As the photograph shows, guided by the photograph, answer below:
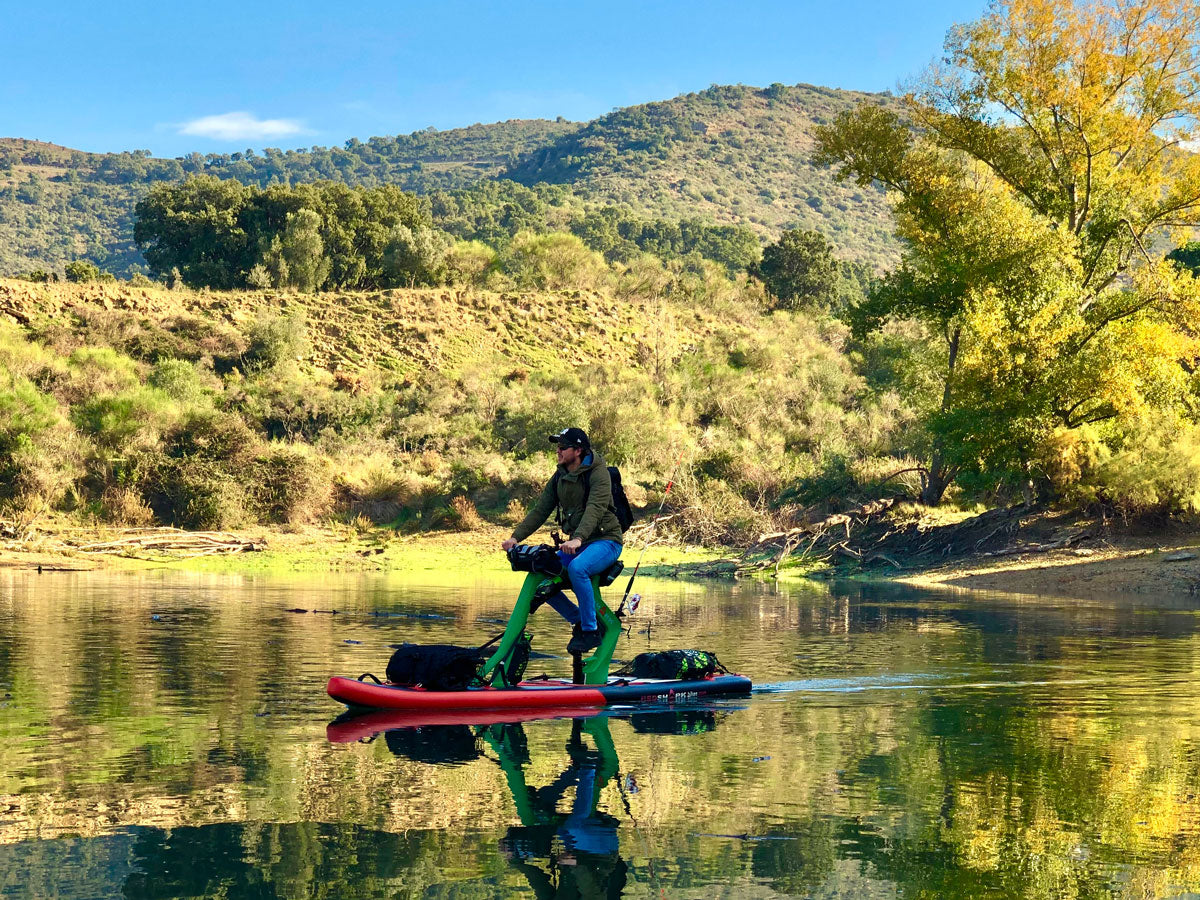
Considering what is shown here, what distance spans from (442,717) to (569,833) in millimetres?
4241

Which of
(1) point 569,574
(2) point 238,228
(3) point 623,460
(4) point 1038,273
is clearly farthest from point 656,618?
(2) point 238,228

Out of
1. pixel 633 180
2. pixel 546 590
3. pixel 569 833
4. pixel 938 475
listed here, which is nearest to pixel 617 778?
pixel 569 833

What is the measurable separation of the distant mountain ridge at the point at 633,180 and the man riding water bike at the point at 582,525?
119588 millimetres

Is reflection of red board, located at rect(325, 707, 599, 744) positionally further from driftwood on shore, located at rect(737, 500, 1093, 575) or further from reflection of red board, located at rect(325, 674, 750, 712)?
driftwood on shore, located at rect(737, 500, 1093, 575)

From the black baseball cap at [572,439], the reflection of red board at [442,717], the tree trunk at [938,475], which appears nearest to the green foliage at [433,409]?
the tree trunk at [938,475]

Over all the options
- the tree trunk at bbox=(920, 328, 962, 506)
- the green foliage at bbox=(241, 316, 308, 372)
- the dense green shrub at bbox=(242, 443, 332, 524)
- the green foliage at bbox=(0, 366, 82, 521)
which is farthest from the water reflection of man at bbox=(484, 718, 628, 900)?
the green foliage at bbox=(241, 316, 308, 372)

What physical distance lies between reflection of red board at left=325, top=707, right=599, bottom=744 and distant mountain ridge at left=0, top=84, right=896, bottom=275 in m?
120

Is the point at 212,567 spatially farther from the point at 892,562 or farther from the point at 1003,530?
the point at 1003,530

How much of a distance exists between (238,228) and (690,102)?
134 m

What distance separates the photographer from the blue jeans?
12.0 meters

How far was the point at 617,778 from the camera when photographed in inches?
354

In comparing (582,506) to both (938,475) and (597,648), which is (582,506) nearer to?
(597,648)

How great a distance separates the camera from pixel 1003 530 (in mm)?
31797

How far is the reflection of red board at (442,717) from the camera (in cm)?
1098
